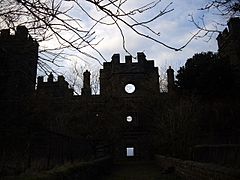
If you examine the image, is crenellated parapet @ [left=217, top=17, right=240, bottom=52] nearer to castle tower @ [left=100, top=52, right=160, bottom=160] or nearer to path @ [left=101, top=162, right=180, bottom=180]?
path @ [left=101, top=162, right=180, bottom=180]

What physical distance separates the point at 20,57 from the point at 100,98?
58.6ft

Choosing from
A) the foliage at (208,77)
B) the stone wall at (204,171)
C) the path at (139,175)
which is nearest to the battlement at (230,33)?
the stone wall at (204,171)

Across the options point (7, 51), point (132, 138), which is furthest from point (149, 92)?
point (7, 51)

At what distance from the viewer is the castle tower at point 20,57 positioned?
3.39 meters

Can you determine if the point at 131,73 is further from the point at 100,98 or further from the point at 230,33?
the point at 230,33

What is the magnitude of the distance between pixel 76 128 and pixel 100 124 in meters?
2.08

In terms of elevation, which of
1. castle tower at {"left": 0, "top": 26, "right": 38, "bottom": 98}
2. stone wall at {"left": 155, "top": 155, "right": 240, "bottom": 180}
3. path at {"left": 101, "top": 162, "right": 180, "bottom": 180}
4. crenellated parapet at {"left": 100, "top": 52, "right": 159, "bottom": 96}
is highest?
crenellated parapet at {"left": 100, "top": 52, "right": 159, "bottom": 96}

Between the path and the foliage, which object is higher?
the foliage

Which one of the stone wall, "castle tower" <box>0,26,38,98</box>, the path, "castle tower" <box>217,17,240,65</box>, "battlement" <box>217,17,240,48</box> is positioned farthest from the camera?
the path

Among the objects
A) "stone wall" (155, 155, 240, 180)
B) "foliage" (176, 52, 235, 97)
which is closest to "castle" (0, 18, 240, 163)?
"foliage" (176, 52, 235, 97)

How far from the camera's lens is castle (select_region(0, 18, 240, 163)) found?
389 centimetres

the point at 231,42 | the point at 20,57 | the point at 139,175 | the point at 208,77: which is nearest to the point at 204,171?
the point at 20,57

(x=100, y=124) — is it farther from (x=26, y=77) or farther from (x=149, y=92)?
(x=26, y=77)

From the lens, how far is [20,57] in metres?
3.62
